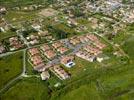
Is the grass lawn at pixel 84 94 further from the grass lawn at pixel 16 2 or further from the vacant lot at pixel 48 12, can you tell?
the grass lawn at pixel 16 2

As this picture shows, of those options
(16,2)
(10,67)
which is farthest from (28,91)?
(16,2)

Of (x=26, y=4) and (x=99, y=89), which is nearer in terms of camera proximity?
(x=99, y=89)

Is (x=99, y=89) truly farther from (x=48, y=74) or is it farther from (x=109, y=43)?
(x=109, y=43)

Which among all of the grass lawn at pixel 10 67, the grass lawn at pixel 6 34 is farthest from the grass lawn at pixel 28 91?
the grass lawn at pixel 6 34

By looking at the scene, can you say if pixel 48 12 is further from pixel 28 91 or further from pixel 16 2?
pixel 28 91

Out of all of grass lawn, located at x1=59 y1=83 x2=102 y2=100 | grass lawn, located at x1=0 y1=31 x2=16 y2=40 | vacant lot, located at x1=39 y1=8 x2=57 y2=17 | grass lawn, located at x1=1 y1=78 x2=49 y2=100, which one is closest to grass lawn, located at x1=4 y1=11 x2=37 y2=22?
vacant lot, located at x1=39 y1=8 x2=57 y2=17

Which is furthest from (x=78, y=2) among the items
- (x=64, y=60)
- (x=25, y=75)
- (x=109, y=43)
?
(x=25, y=75)
